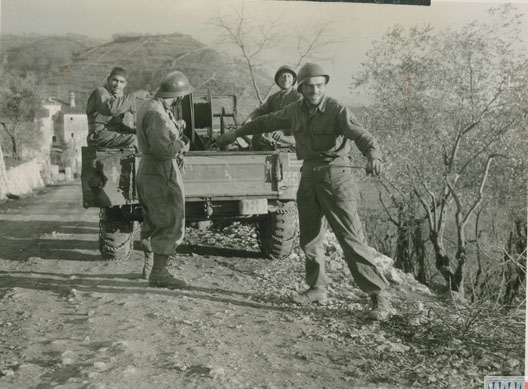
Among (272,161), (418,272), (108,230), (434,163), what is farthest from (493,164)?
(108,230)

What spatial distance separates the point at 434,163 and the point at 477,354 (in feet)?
38.7

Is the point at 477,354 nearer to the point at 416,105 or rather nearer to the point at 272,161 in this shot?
the point at 272,161

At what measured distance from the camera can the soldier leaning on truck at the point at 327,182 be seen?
4164mm

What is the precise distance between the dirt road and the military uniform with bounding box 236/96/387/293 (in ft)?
1.28

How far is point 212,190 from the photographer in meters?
5.87

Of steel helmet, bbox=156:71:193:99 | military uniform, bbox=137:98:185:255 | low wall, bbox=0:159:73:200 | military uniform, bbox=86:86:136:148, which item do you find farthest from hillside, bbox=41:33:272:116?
military uniform, bbox=137:98:185:255

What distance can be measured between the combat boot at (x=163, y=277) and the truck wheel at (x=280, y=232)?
1.69 meters

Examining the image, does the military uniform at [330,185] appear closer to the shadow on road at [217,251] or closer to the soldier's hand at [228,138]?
the soldier's hand at [228,138]

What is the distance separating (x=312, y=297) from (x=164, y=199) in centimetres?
148

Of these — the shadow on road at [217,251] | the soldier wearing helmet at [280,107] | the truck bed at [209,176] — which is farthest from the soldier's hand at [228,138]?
the shadow on road at [217,251]

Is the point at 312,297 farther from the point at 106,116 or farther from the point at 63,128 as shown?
the point at 63,128

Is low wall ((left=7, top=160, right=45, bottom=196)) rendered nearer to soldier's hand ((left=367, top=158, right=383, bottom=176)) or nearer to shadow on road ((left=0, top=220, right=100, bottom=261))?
shadow on road ((left=0, top=220, right=100, bottom=261))

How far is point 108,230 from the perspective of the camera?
20.1 feet

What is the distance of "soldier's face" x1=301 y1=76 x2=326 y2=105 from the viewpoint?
14.0 ft
